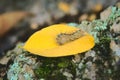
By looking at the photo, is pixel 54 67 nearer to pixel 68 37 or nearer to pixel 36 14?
pixel 68 37

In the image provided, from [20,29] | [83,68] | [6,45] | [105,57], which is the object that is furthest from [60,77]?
[20,29]

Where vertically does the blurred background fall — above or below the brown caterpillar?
above

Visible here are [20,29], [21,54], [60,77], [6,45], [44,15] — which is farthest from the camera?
[44,15]

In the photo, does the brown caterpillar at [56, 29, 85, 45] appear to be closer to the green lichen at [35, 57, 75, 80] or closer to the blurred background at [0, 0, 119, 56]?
the green lichen at [35, 57, 75, 80]

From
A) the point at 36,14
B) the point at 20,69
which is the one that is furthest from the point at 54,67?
the point at 36,14

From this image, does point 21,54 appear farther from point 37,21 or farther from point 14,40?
point 37,21

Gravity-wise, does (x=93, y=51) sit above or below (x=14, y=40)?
below

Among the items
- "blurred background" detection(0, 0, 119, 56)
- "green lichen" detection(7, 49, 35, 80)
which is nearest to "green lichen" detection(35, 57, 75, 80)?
"green lichen" detection(7, 49, 35, 80)
